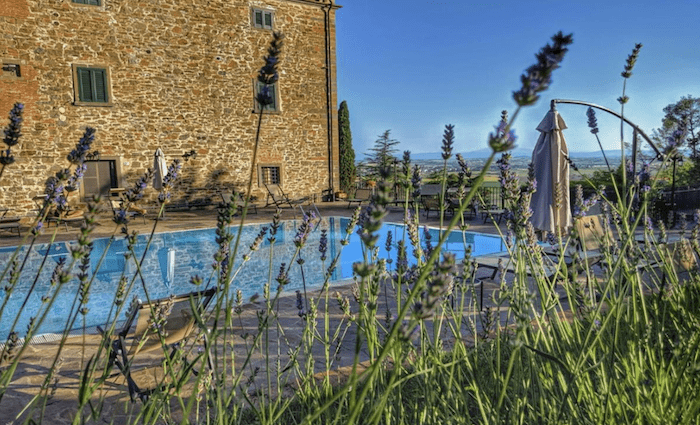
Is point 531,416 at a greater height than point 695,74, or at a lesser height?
lesser

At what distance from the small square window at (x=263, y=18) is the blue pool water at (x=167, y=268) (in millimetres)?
7073

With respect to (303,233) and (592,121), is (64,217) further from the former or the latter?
(592,121)

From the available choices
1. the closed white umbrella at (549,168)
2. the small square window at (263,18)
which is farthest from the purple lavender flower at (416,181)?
the small square window at (263,18)

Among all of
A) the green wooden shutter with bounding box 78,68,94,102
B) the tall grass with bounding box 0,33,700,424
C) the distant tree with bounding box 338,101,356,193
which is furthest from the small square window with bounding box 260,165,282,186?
the tall grass with bounding box 0,33,700,424

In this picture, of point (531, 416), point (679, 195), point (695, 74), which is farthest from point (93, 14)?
point (695, 74)

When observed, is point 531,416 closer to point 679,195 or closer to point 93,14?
point 679,195

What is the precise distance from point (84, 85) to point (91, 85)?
16cm

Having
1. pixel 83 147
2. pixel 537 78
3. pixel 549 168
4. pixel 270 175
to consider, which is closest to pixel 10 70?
pixel 270 175

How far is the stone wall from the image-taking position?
12.1m

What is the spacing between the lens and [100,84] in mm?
12914

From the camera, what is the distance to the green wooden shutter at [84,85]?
41.5ft

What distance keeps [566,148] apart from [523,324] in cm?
524

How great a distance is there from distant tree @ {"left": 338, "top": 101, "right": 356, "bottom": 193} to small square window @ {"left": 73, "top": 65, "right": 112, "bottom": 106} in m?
7.53

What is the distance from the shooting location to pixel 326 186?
1636 cm
